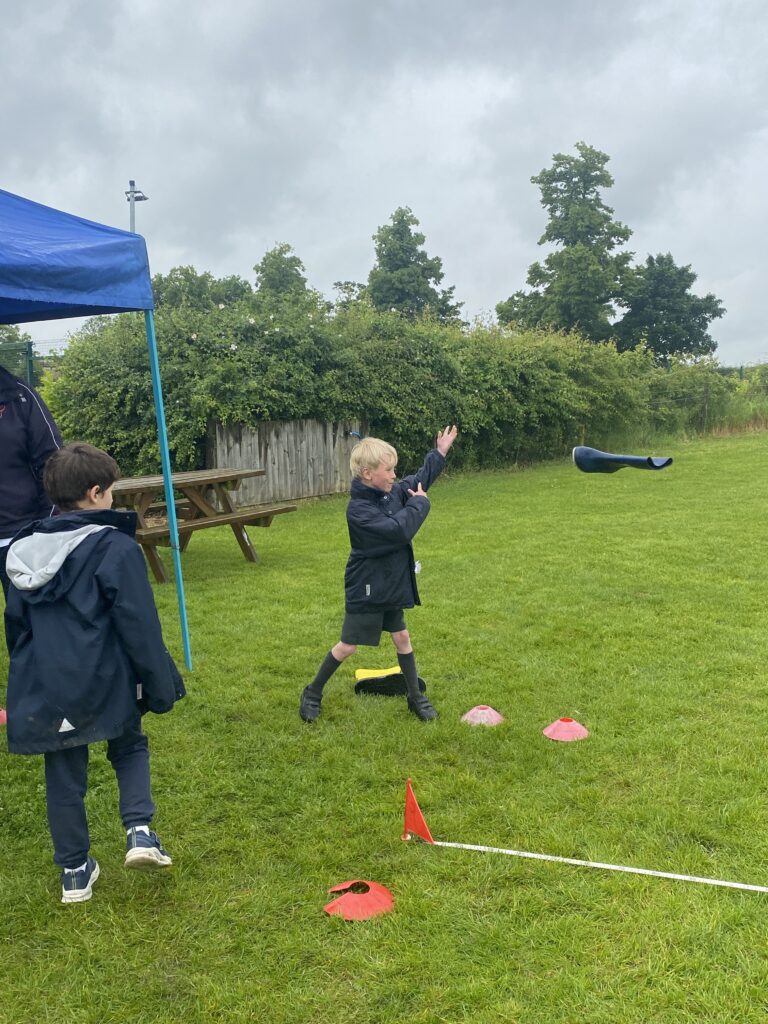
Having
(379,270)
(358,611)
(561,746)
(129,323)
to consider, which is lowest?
(561,746)

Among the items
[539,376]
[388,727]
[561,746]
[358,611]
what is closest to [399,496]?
[358,611]

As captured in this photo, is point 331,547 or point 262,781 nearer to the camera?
point 262,781

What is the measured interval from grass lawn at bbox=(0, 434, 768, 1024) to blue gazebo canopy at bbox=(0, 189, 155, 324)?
2.28m

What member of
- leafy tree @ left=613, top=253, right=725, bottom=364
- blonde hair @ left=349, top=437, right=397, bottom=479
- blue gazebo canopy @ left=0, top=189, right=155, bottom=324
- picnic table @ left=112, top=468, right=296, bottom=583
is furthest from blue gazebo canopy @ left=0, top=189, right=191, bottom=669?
leafy tree @ left=613, top=253, right=725, bottom=364

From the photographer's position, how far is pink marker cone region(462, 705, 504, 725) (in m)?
4.29

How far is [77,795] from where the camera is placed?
281 cm

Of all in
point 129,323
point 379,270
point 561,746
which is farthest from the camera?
point 379,270

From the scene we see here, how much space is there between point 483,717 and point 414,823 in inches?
49.1

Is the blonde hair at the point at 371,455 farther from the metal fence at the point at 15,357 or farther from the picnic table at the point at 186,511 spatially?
the picnic table at the point at 186,511

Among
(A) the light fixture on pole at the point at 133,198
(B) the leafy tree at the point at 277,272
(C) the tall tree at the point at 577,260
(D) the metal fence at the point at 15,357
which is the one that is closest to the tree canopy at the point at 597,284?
(C) the tall tree at the point at 577,260

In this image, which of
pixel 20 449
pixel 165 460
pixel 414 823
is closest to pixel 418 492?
pixel 414 823

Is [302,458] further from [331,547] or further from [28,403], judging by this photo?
[28,403]

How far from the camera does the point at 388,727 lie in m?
4.28

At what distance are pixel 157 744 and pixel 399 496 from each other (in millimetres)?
1798
